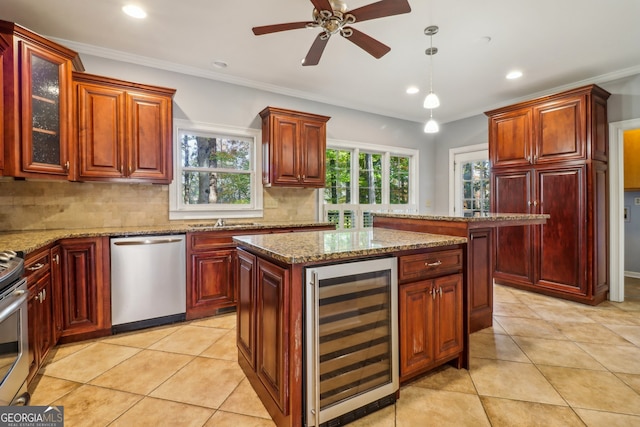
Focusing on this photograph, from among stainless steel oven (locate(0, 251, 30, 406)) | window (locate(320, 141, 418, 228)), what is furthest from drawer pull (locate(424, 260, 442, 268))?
window (locate(320, 141, 418, 228))

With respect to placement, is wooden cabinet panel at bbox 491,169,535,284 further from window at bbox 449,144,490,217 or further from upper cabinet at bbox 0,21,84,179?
upper cabinet at bbox 0,21,84,179

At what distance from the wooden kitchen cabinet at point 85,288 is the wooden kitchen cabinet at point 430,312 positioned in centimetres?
247

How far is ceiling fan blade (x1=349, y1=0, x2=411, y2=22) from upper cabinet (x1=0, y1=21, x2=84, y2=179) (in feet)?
8.05

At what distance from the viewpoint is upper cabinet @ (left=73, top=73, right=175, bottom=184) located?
2.78 m

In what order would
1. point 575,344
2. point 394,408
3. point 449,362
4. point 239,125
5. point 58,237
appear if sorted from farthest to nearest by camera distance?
point 239,125
point 575,344
point 58,237
point 449,362
point 394,408

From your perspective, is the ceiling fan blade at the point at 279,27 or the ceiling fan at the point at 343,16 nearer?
the ceiling fan at the point at 343,16

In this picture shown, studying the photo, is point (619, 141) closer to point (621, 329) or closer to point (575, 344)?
point (621, 329)

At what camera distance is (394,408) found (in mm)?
1754

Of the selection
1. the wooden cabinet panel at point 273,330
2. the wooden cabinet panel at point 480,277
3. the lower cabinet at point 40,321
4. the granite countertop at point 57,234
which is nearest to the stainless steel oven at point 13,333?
the lower cabinet at point 40,321

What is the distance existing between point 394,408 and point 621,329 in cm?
259

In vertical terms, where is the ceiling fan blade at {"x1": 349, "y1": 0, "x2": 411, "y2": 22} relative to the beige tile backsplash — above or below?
above

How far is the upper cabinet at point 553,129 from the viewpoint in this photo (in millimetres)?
3396

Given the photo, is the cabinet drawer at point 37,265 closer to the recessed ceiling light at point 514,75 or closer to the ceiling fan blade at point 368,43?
the ceiling fan blade at point 368,43

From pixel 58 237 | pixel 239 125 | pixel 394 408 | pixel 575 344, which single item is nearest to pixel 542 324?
pixel 575 344
